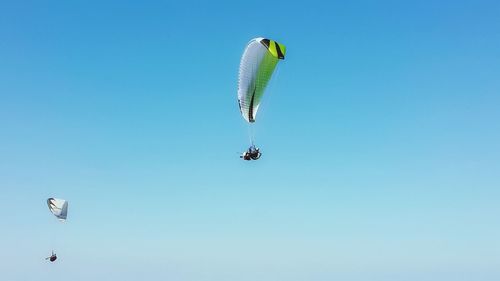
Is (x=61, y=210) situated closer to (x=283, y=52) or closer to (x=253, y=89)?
(x=253, y=89)

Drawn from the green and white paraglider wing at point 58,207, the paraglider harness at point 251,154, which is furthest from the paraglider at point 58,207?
the paraglider harness at point 251,154

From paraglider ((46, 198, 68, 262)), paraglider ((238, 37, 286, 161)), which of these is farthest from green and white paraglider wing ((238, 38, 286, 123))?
paraglider ((46, 198, 68, 262))

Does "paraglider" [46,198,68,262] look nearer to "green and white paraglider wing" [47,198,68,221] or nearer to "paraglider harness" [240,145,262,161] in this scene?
"green and white paraglider wing" [47,198,68,221]

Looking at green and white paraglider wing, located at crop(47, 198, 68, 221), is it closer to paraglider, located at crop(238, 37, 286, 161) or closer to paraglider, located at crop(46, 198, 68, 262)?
paraglider, located at crop(46, 198, 68, 262)

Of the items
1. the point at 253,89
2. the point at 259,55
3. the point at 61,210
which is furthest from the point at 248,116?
the point at 61,210

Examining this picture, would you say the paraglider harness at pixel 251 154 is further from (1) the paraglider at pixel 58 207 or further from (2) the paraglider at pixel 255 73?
(1) the paraglider at pixel 58 207

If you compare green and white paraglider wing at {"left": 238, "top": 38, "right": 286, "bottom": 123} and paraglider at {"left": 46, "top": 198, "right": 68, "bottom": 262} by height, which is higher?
green and white paraglider wing at {"left": 238, "top": 38, "right": 286, "bottom": 123}

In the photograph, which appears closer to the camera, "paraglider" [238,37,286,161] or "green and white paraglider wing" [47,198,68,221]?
"paraglider" [238,37,286,161]

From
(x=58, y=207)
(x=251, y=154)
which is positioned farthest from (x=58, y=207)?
(x=251, y=154)
